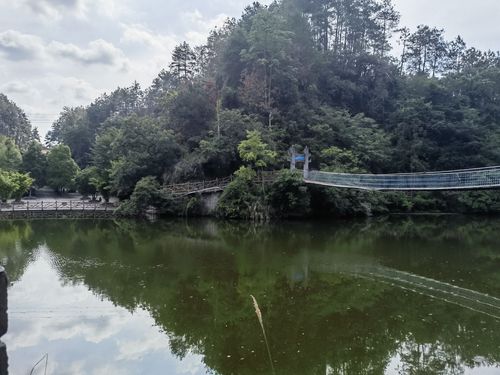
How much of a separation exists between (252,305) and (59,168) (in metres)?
38.7

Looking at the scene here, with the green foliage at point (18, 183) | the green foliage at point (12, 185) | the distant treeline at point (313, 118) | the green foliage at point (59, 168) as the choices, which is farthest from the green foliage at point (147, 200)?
the green foliage at point (59, 168)

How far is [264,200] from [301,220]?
2523 millimetres

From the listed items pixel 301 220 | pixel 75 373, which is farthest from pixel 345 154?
pixel 75 373

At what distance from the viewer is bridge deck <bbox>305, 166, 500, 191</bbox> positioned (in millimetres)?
12875

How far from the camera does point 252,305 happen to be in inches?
370

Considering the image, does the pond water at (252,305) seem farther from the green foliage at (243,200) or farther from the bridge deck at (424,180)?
the green foliage at (243,200)

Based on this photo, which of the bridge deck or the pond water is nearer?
the pond water

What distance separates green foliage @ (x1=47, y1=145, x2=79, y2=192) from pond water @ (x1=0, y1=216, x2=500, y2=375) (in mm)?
26410

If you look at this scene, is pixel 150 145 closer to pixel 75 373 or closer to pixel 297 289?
pixel 297 289

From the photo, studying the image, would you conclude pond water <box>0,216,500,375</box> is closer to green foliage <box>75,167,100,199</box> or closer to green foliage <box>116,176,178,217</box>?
green foliage <box>116,176,178,217</box>

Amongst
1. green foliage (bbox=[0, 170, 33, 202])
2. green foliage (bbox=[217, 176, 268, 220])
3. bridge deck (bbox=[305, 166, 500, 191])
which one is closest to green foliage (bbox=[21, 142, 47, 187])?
green foliage (bbox=[0, 170, 33, 202])

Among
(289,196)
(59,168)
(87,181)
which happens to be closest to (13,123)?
(59,168)

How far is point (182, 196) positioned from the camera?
26516 millimetres

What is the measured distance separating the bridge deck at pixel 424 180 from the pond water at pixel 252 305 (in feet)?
7.78
